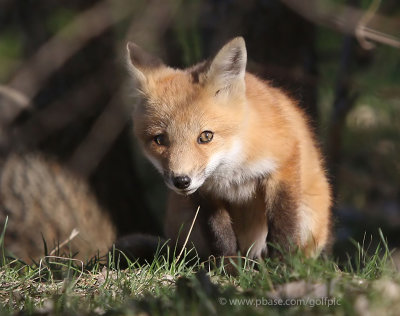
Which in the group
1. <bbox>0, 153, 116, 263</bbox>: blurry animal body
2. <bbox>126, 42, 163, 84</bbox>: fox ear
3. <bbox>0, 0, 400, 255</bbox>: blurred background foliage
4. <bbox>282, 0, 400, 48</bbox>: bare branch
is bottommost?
<bbox>0, 153, 116, 263</bbox>: blurry animal body

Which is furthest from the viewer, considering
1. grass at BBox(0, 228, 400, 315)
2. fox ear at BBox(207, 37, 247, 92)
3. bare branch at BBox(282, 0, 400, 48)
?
bare branch at BBox(282, 0, 400, 48)

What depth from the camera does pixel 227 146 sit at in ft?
13.9

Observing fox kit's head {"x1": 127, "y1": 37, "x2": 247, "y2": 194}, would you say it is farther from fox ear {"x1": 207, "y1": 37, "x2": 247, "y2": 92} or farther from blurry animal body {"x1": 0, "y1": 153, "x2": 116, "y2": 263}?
blurry animal body {"x1": 0, "y1": 153, "x2": 116, "y2": 263}

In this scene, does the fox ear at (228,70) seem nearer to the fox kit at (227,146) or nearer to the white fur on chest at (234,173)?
the fox kit at (227,146)

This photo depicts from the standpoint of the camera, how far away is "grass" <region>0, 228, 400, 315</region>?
105 inches

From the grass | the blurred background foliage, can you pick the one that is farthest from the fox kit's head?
the blurred background foliage

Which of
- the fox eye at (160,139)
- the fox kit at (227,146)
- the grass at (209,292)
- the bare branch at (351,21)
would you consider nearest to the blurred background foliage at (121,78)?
the bare branch at (351,21)

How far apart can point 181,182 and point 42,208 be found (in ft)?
10.6

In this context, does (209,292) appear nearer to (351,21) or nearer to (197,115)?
(197,115)

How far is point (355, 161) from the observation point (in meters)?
9.06

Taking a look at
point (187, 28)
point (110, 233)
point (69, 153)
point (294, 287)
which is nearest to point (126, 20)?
point (187, 28)

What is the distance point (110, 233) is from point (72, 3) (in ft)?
8.95

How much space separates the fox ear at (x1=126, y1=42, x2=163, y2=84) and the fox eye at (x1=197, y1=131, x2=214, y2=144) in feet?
2.05

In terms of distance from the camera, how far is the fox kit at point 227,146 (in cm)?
419
